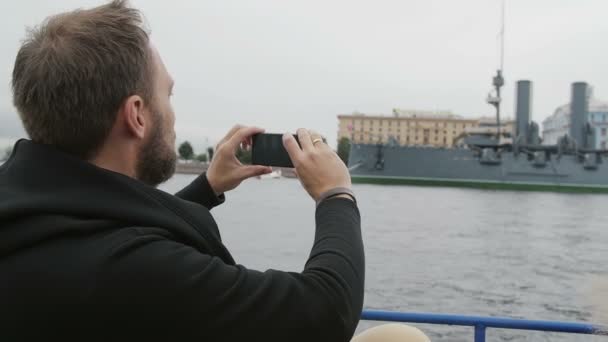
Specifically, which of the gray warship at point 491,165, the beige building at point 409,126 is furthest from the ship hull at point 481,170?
the beige building at point 409,126

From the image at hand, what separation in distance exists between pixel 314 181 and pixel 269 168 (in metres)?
0.33

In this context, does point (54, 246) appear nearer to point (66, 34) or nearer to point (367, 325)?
point (66, 34)

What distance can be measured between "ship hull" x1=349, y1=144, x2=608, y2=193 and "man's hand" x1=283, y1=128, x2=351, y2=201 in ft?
168

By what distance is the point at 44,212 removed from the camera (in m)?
0.71

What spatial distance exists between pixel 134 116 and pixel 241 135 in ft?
1.23

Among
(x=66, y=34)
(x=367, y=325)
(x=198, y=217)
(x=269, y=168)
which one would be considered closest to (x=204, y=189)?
(x=269, y=168)

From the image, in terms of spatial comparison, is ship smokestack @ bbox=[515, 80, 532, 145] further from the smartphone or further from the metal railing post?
the smartphone

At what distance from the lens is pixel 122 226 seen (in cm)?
74

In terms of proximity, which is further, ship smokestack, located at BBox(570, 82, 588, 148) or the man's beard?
ship smokestack, located at BBox(570, 82, 588, 148)

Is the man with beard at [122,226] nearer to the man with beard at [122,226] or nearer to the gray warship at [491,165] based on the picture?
the man with beard at [122,226]

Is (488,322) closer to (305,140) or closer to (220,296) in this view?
(305,140)

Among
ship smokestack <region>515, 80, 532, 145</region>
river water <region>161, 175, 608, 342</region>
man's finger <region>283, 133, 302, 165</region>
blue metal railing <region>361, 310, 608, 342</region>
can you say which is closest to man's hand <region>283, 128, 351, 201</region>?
man's finger <region>283, 133, 302, 165</region>

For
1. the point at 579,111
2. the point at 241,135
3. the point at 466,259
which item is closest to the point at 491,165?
the point at 579,111

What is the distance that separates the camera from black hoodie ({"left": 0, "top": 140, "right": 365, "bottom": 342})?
0.69 metres
